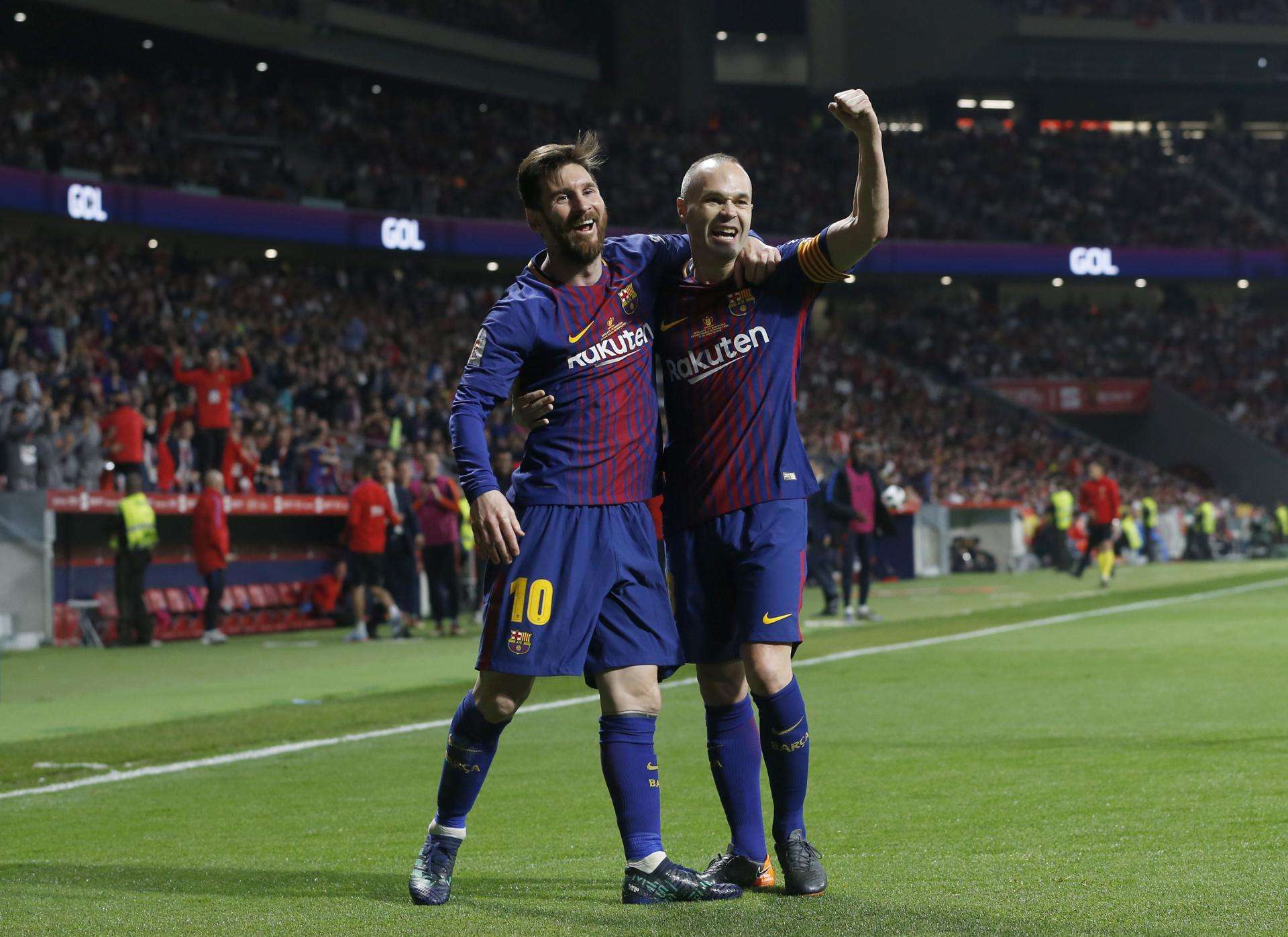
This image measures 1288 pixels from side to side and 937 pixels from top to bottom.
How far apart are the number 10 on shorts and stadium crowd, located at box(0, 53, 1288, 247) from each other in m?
30.7

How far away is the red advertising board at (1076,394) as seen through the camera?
5494 cm

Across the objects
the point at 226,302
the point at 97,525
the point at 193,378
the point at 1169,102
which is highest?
the point at 1169,102

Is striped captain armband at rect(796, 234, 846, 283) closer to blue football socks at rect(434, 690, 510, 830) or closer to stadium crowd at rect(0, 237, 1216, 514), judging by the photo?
blue football socks at rect(434, 690, 510, 830)

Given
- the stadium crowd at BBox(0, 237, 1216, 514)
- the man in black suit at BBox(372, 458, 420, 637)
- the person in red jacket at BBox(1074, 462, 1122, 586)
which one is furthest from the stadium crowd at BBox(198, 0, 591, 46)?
the man in black suit at BBox(372, 458, 420, 637)

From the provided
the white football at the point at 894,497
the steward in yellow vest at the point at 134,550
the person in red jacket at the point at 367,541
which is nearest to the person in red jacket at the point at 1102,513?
the white football at the point at 894,497

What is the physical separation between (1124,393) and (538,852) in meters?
53.3

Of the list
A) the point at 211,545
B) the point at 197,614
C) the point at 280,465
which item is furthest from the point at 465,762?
the point at 280,465

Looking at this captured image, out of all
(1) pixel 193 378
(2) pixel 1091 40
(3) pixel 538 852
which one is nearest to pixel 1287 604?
(1) pixel 193 378

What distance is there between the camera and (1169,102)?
62.4 m

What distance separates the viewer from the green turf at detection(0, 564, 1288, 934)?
4.63 metres

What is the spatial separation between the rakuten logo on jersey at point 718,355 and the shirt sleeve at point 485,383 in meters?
0.57

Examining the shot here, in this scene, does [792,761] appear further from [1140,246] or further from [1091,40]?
[1091,40]

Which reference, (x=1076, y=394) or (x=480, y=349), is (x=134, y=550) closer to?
(x=480, y=349)

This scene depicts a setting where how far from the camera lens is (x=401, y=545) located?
20.4m
